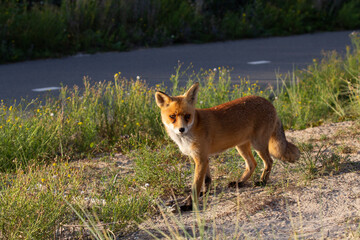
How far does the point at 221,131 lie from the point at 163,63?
6746 millimetres

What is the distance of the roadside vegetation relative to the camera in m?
3.72

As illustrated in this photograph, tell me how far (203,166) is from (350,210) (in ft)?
4.11

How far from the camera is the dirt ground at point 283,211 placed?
11.8ft

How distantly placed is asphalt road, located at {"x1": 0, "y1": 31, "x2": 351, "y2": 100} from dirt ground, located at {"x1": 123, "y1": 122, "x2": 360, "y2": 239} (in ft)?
16.2

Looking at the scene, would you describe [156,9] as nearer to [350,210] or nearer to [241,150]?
[241,150]

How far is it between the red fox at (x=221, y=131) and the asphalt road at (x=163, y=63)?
4558mm

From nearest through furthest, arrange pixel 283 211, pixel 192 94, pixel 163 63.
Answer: pixel 283 211
pixel 192 94
pixel 163 63

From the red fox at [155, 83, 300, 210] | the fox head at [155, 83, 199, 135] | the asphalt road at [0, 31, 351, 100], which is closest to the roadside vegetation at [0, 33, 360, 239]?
the red fox at [155, 83, 300, 210]

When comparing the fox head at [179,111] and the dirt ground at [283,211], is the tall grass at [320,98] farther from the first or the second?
the fox head at [179,111]

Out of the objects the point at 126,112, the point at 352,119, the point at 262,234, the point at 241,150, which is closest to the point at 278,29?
the point at 352,119

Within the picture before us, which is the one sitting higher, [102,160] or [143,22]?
[143,22]

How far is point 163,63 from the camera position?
1113 centimetres

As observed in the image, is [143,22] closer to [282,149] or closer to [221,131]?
[282,149]

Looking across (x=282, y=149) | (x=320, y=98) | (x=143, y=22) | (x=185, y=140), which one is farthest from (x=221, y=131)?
(x=143, y=22)
